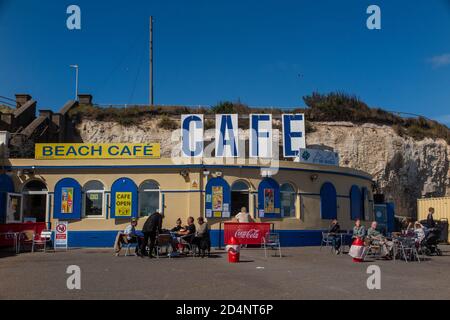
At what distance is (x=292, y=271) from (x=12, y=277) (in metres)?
6.22

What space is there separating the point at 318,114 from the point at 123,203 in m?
23.7

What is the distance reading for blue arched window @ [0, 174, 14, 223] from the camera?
64.8 feet

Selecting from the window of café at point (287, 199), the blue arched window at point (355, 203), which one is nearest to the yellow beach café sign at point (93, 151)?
the window of café at point (287, 199)

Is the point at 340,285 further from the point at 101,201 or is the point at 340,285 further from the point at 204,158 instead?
the point at 101,201

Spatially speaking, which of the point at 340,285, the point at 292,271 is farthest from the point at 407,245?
the point at 340,285

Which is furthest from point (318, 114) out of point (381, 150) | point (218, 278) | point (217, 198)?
point (218, 278)


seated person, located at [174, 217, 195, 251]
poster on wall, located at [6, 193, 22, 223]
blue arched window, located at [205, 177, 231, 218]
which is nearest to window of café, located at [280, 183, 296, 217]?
blue arched window, located at [205, 177, 231, 218]

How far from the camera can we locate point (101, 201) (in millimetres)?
20438

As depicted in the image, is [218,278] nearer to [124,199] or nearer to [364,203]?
[124,199]

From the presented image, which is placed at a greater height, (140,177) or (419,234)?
(140,177)

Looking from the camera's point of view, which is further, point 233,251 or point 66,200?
point 66,200

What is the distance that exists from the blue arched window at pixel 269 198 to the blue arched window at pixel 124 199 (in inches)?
193

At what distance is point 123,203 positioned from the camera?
66.5ft

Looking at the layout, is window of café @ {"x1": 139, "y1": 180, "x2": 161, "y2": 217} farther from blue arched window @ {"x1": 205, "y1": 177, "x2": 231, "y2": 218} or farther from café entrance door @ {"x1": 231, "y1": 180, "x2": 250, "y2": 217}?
café entrance door @ {"x1": 231, "y1": 180, "x2": 250, "y2": 217}
